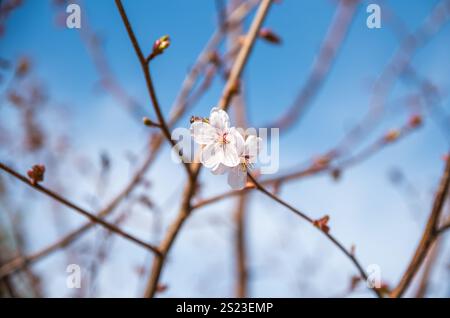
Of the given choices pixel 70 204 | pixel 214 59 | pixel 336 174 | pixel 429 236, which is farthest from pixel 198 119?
pixel 336 174

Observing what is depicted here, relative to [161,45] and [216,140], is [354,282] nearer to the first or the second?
[216,140]

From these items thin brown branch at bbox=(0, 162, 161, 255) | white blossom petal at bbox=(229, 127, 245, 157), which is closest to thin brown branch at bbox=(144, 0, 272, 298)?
thin brown branch at bbox=(0, 162, 161, 255)

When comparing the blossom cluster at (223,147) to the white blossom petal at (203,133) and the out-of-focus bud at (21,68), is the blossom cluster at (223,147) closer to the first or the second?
the white blossom petal at (203,133)

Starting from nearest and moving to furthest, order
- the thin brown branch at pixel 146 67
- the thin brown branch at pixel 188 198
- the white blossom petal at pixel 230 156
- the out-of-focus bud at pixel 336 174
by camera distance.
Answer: the thin brown branch at pixel 146 67
the white blossom petal at pixel 230 156
the thin brown branch at pixel 188 198
the out-of-focus bud at pixel 336 174

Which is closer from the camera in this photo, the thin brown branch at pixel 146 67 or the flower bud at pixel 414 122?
the thin brown branch at pixel 146 67

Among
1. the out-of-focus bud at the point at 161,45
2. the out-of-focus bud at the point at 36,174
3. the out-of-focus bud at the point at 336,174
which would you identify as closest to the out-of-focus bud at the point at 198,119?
the out-of-focus bud at the point at 161,45

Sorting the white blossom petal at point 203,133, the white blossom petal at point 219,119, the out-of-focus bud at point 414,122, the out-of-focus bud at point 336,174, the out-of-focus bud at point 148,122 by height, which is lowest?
the white blossom petal at point 203,133
